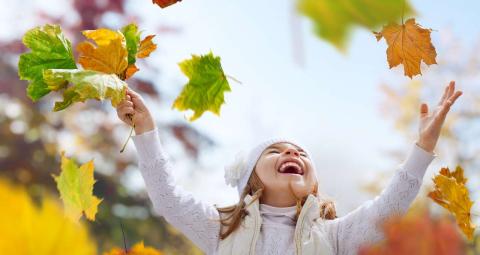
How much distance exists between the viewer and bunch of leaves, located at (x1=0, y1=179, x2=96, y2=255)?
100 millimetres

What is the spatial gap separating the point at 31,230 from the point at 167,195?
848 mm

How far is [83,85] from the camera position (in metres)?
0.54

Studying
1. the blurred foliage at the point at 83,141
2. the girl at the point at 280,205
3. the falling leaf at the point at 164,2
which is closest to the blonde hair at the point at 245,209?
the girl at the point at 280,205

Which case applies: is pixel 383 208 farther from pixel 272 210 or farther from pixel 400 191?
pixel 272 210

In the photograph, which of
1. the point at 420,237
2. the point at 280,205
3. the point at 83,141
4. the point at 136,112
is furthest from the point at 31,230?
the point at 83,141

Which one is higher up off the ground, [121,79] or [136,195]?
[121,79]

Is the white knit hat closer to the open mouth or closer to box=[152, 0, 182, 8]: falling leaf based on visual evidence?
the open mouth

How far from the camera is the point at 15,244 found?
101 millimetres

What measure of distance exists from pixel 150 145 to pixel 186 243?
15.5 ft

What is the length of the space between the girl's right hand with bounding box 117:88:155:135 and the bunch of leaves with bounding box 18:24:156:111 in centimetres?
18

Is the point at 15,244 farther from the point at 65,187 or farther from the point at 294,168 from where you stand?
the point at 294,168

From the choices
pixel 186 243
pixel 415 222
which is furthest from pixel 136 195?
pixel 415 222

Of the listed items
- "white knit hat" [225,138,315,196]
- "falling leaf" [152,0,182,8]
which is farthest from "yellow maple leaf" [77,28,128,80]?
"white knit hat" [225,138,315,196]

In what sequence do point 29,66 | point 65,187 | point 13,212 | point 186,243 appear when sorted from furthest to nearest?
1. point 186,243
2. point 65,187
3. point 29,66
4. point 13,212
